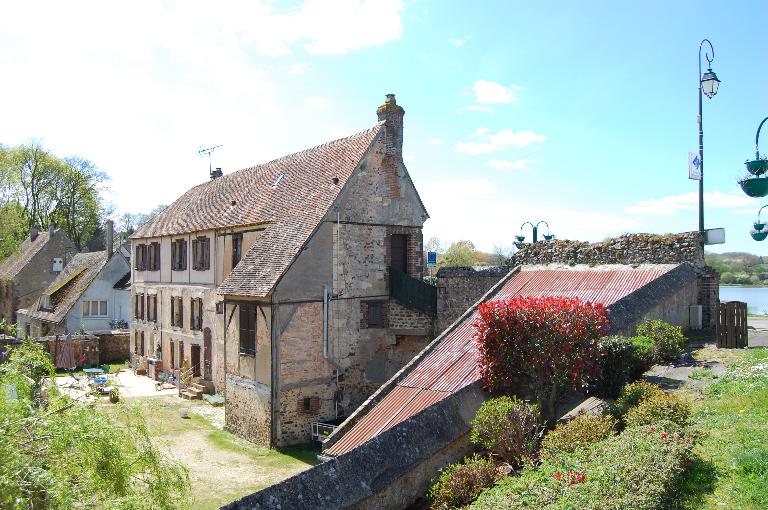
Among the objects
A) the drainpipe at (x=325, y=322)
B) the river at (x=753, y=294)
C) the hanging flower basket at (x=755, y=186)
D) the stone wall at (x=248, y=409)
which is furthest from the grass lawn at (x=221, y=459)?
the river at (x=753, y=294)

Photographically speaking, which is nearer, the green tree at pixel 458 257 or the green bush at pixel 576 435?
the green bush at pixel 576 435

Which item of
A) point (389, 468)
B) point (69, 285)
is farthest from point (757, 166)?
point (69, 285)

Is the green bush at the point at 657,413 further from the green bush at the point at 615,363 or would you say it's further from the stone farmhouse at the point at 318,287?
the stone farmhouse at the point at 318,287

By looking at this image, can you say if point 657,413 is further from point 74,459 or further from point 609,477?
point 74,459

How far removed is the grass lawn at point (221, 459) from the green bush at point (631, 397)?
9.91m

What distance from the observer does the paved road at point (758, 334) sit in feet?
42.6

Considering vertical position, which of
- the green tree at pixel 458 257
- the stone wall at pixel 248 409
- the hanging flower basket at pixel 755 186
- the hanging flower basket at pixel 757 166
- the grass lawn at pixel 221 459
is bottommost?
the grass lawn at pixel 221 459

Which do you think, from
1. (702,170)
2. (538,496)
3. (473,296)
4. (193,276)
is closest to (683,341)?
(702,170)

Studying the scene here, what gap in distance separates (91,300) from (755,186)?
38.3 meters

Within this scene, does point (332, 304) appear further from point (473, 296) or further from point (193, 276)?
point (193, 276)

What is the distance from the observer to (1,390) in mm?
7395

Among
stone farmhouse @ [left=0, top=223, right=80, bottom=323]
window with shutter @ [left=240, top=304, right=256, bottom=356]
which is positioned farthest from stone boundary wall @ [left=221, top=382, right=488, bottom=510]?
stone farmhouse @ [left=0, top=223, right=80, bottom=323]

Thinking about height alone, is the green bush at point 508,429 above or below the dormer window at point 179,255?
below

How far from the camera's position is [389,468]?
23.6 feet
